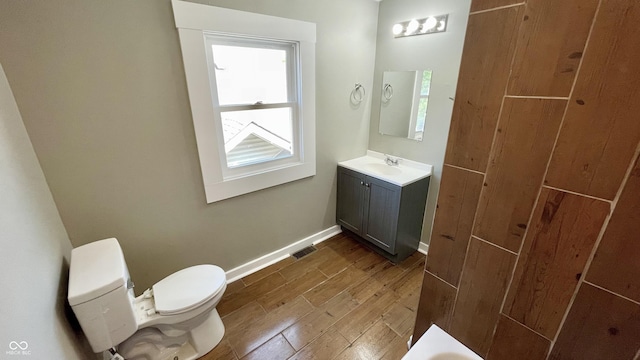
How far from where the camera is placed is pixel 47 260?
107 centimetres

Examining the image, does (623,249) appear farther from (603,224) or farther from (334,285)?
(334,285)

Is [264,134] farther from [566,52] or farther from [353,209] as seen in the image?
[566,52]

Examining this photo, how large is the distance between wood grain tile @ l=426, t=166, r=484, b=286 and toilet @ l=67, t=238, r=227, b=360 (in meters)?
1.30

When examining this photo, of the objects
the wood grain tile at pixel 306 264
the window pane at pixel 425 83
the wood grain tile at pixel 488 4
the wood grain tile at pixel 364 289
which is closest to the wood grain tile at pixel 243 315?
the wood grain tile at pixel 306 264

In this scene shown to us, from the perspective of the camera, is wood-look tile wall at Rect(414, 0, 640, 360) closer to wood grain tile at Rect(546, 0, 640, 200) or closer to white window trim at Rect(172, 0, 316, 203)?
wood grain tile at Rect(546, 0, 640, 200)

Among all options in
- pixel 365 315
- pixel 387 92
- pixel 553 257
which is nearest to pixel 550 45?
pixel 553 257

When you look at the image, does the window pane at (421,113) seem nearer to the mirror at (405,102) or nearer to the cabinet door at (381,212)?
the mirror at (405,102)

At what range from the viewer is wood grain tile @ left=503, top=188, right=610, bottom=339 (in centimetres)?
86

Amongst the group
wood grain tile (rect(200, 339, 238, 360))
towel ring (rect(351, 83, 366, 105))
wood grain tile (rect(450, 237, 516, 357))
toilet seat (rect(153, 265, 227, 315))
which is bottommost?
wood grain tile (rect(200, 339, 238, 360))

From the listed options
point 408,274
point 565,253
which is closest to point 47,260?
point 565,253

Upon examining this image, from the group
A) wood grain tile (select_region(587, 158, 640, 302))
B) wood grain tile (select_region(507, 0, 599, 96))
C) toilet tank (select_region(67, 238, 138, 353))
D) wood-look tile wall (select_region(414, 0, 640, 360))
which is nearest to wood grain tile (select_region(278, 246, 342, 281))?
toilet tank (select_region(67, 238, 138, 353))

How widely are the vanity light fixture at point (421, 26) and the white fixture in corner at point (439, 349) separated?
2180mm

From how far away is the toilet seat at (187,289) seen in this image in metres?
1.39

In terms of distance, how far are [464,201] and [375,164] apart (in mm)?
1514
